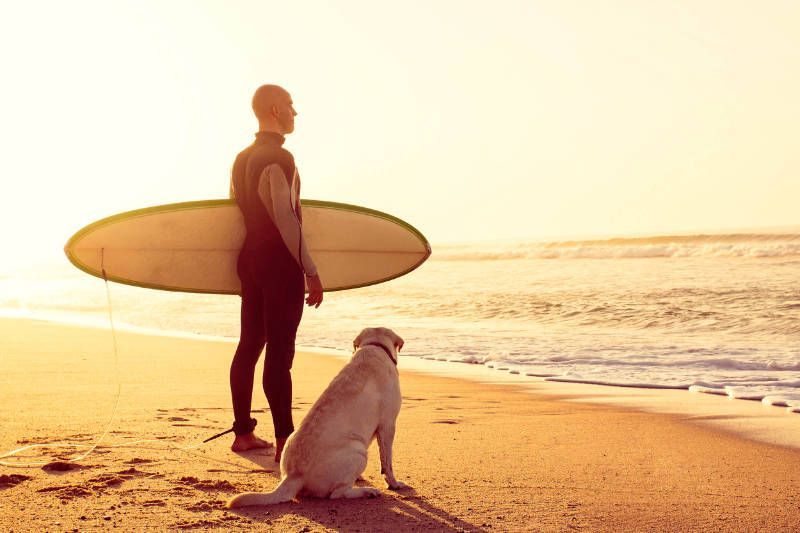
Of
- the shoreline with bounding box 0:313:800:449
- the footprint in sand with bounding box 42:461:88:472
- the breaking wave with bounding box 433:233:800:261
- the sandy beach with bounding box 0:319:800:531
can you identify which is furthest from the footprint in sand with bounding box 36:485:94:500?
the breaking wave with bounding box 433:233:800:261

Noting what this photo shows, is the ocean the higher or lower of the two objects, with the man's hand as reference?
lower

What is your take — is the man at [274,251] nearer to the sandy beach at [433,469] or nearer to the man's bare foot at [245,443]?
the man's bare foot at [245,443]

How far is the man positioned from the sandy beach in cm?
50

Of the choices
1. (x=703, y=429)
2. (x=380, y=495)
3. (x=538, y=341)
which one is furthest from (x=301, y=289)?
(x=538, y=341)

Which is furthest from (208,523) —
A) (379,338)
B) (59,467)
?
(59,467)

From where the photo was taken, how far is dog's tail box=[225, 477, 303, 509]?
3139 millimetres

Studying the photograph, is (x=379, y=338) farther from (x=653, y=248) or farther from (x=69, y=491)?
(x=653, y=248)

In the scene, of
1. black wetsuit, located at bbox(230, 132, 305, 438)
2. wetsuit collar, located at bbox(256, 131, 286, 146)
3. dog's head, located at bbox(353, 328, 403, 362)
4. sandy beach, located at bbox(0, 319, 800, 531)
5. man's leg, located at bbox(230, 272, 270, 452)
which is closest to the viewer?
sandy beach, located at bbox(0, 319, 800, 531)

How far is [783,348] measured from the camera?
9.27m

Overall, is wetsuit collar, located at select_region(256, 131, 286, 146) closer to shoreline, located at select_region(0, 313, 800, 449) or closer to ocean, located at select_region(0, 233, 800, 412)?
shoreline, located at select_region(0, 313, 800, 449)

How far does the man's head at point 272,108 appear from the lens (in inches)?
161

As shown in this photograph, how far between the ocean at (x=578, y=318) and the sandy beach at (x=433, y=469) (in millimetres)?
1774

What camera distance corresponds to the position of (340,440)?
3.25 metres

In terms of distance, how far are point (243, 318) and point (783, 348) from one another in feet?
23.5
